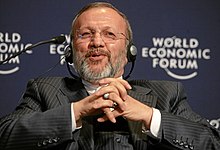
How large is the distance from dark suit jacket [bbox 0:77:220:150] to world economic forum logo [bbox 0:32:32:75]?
1.74 ft

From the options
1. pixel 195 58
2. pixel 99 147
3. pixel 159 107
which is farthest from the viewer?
pixel 195 58

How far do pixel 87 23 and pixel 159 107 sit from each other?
407 millimetres

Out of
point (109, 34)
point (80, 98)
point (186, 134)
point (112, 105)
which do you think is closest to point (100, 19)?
point (109, 34)

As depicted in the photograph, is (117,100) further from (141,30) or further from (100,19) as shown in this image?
(141,30)

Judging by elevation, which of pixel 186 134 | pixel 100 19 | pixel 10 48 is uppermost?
pixel 100 19

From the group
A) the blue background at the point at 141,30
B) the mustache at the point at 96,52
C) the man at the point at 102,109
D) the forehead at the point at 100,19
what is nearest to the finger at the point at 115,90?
the man at the point at 102,109

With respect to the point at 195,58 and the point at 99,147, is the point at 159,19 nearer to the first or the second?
the point at 195,58

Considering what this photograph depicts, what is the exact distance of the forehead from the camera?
1719 mm

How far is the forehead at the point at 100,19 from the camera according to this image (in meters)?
1.72

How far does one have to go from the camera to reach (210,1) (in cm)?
228

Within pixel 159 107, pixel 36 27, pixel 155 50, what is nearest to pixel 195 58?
pixel 155 50

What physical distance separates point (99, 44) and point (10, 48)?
0.69 metres

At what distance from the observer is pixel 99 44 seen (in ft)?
5.47

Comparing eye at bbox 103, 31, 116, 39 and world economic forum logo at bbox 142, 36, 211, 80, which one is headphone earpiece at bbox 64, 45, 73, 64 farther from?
world economic forum logo at bbox 142, 36, 211, 80
